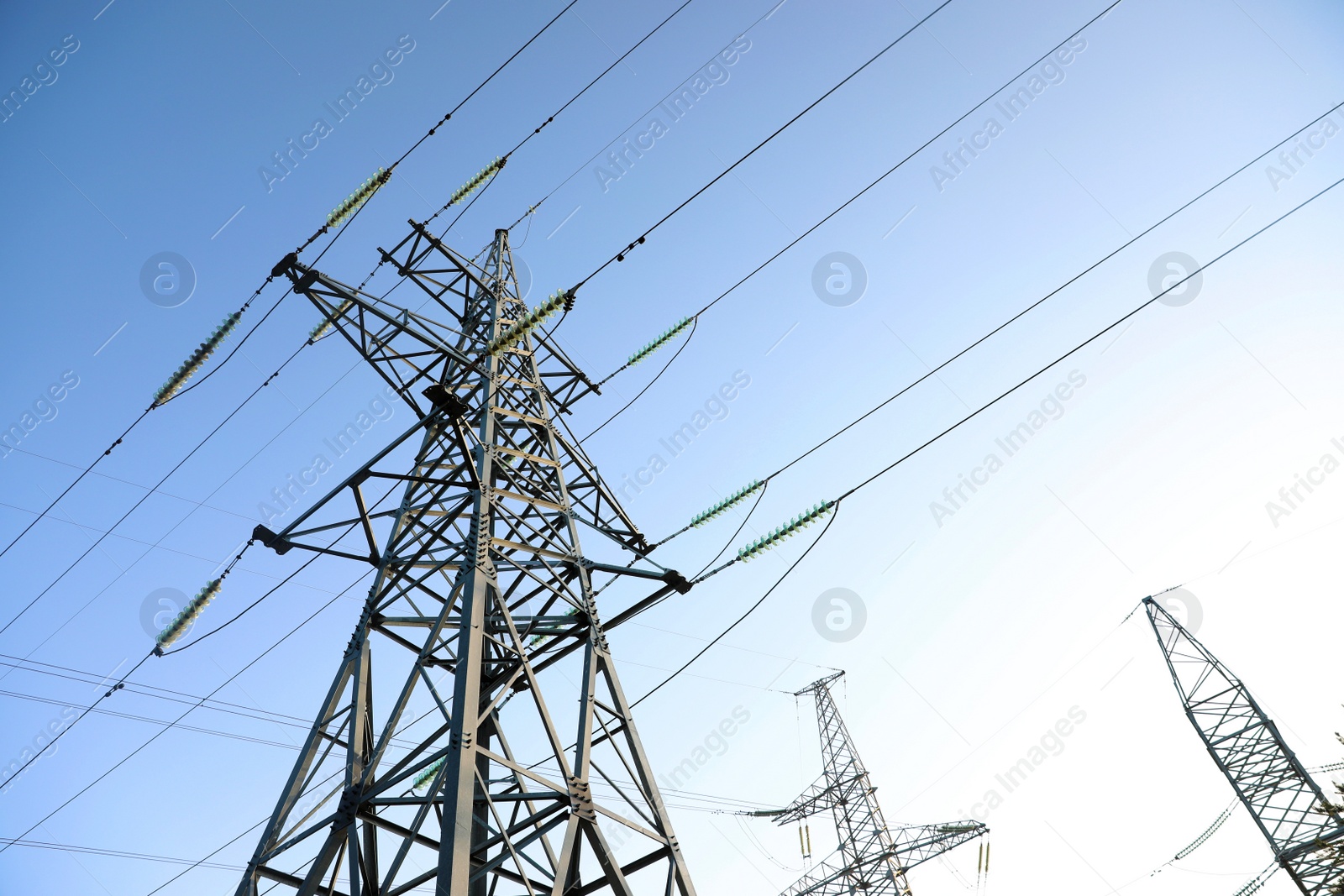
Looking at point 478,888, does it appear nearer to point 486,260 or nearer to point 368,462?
point 368,462

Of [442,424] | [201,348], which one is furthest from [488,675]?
[201,348]

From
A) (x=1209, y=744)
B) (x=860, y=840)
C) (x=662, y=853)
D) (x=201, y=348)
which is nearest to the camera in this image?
(x=662, y=853)

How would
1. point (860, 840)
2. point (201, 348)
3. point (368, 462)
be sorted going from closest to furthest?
point (368, 462) < point (201, 348) < point (860, 840)

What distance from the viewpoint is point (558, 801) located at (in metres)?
5.84

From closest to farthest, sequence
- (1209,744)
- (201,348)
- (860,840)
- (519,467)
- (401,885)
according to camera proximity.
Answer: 1. (401,885)
2. (519,467)
3. (201,348)
4. (1209,744)
5. (860,840)

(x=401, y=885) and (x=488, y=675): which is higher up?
(x=488, y=675)

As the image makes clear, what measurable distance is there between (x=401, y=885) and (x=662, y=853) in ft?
6.73

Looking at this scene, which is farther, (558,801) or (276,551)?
(276,551)

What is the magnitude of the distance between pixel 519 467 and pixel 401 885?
4.88 meters

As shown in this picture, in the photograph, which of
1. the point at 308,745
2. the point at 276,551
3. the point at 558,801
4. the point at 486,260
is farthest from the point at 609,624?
the point at 486,260

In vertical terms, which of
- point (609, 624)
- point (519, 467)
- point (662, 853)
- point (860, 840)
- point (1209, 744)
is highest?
point (519, 467)

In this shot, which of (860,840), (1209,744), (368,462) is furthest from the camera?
(860,840)

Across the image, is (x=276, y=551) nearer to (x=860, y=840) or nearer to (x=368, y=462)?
(x=368, y=462)

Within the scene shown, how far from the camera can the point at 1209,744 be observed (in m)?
21.2
